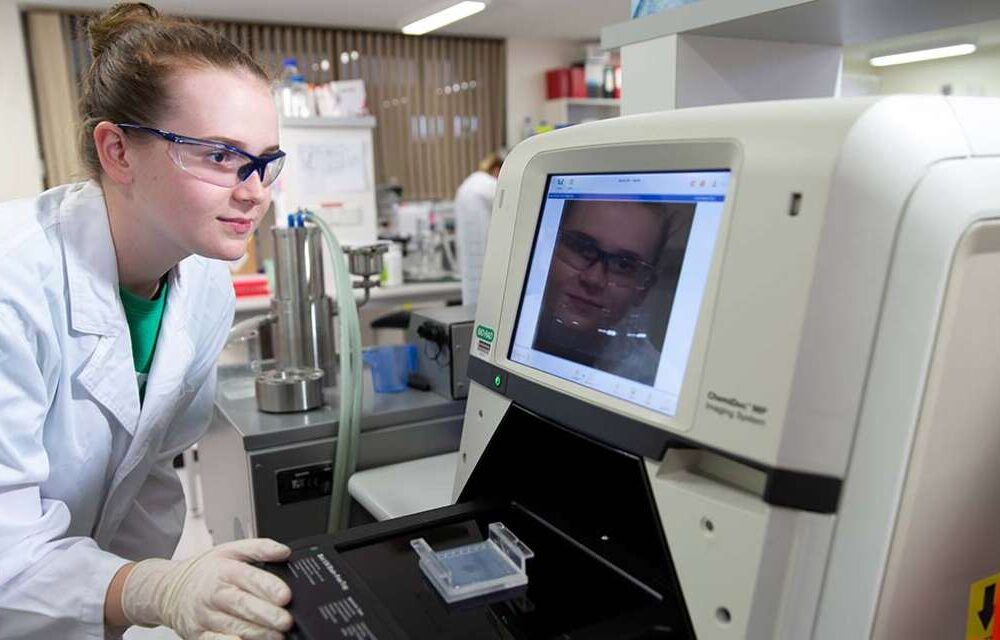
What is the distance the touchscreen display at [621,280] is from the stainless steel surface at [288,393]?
69 cm

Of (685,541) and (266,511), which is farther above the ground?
(685,541)

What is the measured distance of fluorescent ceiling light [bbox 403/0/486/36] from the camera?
158 inches

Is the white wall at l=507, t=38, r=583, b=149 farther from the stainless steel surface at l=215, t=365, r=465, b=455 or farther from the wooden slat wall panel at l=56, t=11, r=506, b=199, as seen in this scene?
the stainless steel surface at l=215, t=365, r=465, b=455

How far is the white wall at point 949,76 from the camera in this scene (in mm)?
3297

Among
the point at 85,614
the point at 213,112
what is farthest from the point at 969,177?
the point at 85,614

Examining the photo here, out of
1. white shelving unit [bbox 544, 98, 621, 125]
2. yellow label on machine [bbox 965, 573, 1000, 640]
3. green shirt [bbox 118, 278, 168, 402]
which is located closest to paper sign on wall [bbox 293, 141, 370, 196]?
white shelving unit [bbox 544, 98, 621, 125]

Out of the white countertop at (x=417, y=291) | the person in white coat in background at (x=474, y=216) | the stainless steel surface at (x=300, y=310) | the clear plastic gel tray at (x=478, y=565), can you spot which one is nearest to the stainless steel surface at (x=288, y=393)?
the stainless steel surface at (x=300, y=310)

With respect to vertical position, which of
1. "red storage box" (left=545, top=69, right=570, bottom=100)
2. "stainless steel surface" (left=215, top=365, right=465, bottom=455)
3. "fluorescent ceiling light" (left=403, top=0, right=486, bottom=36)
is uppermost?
"fluorescent ceiling light" (left=403, top=0, right=486, bottom=36)

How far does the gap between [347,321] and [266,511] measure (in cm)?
35

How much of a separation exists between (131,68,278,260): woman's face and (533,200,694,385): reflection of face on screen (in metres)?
0.43

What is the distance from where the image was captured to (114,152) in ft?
3.06

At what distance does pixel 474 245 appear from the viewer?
3.46 meters

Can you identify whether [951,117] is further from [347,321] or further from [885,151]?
[347,321]

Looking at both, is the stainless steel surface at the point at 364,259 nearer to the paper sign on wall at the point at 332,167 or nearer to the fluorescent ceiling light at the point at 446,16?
the paper sign on wall at the point at 332,167
